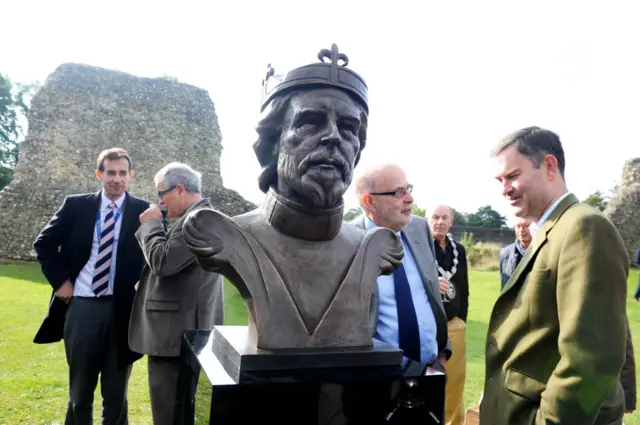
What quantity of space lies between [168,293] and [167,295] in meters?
0.01

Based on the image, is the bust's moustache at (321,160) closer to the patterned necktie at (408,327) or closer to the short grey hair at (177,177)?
the patterned necktie at (408,327)

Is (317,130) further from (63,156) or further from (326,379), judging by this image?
(63,156)

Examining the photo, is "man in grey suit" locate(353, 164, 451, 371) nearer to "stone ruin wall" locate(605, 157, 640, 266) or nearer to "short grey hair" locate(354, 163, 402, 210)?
"short grey hair" locate(354, 163, 402, 210)

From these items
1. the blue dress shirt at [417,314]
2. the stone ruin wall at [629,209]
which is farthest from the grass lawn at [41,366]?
the stone ruin wall at [629,209]

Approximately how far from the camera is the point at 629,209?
1844cm

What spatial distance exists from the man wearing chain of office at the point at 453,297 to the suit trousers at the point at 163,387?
2272 mm

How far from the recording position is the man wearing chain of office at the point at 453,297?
423 centimetres

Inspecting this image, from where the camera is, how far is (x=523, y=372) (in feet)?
6.09

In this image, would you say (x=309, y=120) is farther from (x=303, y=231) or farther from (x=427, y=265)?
(x=427, y=265)

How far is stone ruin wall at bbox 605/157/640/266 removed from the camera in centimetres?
1814

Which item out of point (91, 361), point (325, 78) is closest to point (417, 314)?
point (325, 78)

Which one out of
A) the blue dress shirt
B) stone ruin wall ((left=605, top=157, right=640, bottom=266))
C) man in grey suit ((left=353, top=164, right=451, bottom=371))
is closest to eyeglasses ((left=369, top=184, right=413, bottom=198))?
man in grey suit ((left=353, top=164, right=451, bottom=371))

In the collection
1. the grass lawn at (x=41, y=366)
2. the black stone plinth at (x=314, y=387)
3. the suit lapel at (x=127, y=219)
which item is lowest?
the grass lawn at (x=41, y=366)

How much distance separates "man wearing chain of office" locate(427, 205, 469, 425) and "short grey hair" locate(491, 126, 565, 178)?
7.41 feet
